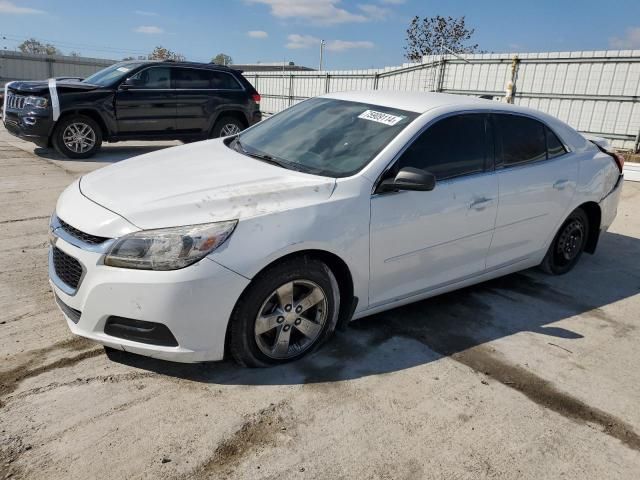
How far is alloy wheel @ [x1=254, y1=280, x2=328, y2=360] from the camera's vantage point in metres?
2.98

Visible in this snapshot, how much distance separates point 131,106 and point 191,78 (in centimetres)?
135

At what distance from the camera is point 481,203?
3.79 m

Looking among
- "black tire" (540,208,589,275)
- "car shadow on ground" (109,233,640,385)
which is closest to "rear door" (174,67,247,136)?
"car shadow on ground" (109,233,640,385)

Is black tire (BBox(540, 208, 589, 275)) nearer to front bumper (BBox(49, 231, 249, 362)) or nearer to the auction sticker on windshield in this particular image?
the auction sticker on windshield

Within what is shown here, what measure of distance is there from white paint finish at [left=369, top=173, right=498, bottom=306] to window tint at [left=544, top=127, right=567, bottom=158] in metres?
0.91

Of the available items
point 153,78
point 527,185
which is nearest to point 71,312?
point 527,185

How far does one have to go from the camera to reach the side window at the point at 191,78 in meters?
10.0

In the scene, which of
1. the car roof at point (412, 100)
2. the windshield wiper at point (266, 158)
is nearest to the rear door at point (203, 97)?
the car roof at point (412, 100)

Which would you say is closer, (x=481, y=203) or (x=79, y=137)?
(x=481, y=203)

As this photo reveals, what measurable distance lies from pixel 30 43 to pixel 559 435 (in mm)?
81332

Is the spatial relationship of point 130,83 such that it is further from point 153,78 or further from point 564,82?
point 564,82

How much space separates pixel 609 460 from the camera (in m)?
2.59

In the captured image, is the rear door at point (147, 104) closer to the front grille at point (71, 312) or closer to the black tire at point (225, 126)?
the black tire at point (225, 126)

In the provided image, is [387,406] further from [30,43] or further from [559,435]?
[30,43]
